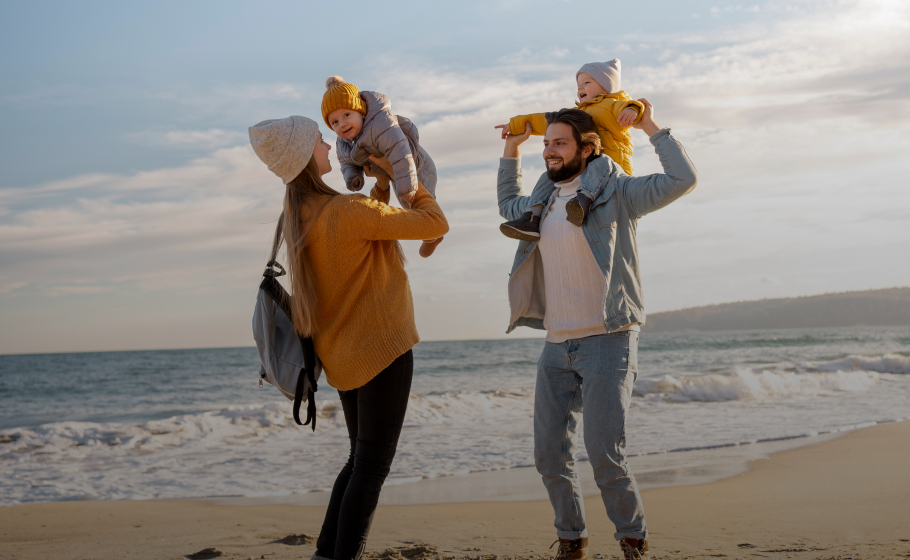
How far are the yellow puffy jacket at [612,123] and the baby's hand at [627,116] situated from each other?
0.02m

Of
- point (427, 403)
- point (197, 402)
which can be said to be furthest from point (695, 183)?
point (197, 402)

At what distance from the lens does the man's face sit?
2.60m

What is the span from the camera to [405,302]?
89.6 inches

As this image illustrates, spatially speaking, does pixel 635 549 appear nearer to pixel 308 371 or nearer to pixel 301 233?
pixel 308 371

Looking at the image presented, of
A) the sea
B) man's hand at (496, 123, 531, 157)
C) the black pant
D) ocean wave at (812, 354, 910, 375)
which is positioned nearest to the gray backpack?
the black pant

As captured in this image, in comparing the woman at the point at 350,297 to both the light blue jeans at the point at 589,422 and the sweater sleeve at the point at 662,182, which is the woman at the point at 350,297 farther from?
the sweater sleeve at the point at 662,182

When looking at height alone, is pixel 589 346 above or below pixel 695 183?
below

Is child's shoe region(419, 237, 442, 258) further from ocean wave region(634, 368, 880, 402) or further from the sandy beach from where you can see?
ocean wave region(634, 368, 880, 402)

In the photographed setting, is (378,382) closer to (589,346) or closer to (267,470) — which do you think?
(589,346)

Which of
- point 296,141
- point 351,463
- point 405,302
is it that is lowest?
point 351,463

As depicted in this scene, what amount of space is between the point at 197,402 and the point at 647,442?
37.9ft

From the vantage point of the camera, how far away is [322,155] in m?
2.24

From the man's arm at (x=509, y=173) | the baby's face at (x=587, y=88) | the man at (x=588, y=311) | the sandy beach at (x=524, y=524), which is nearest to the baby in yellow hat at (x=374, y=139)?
the man's arm at (x=509, y=173)

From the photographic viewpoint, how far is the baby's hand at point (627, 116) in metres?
2.57
